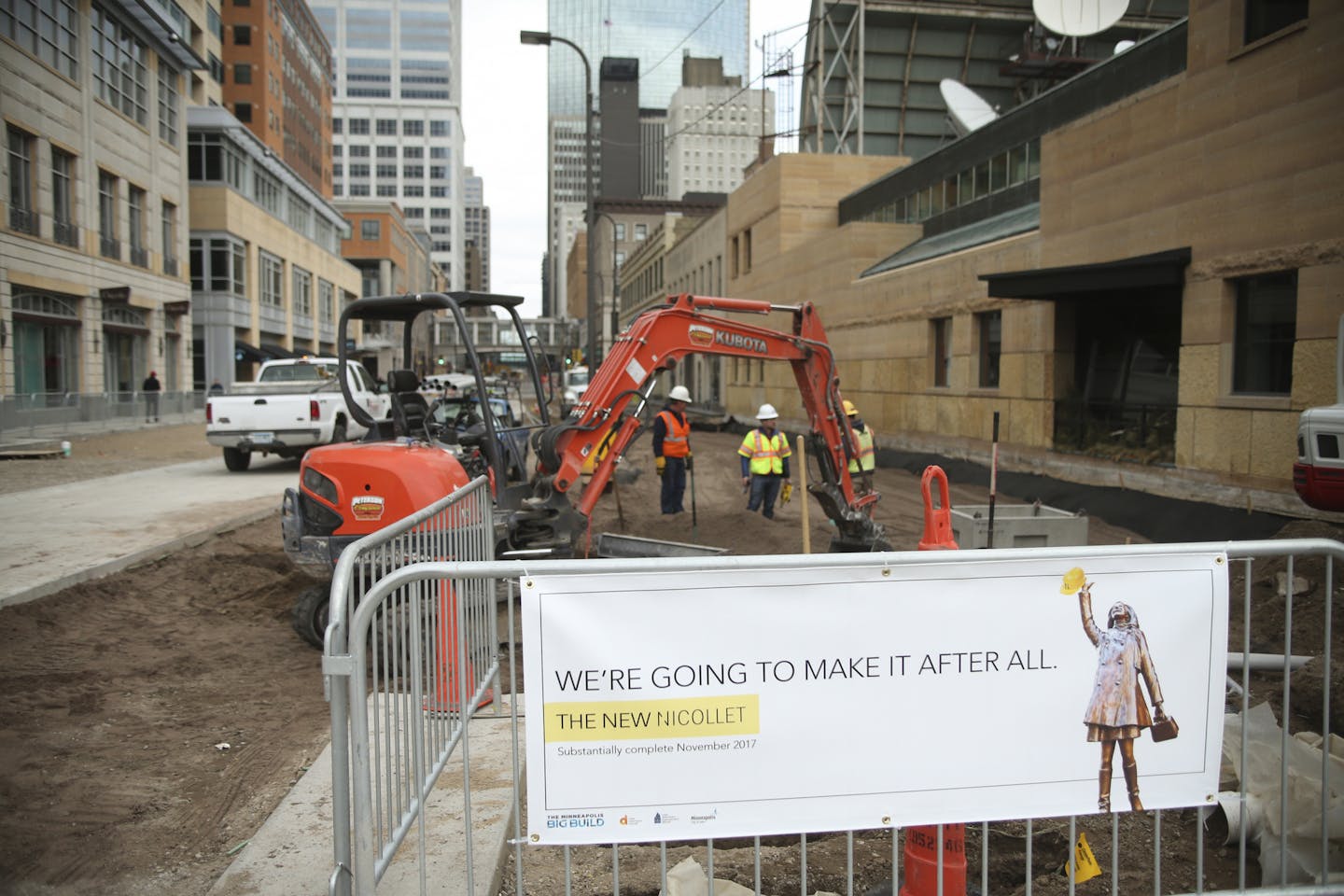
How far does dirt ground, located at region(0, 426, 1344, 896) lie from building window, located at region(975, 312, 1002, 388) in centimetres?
993

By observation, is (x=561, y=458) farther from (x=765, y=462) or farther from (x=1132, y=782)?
(x=1132, y=782)

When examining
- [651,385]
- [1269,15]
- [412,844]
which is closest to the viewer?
[412,844]

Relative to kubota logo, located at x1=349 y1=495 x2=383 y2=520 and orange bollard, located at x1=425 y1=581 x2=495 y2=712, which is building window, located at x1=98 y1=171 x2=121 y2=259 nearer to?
kubota logo, located at x1=349 y1=495 x2=383 y2=520

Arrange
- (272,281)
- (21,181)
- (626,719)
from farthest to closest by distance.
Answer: (272,281) < (21,181) < (626,719)

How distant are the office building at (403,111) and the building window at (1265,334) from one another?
14851cm

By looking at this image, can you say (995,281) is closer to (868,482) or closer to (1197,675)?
(868,482)

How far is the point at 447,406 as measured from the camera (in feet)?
62.6

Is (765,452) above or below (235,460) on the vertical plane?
above

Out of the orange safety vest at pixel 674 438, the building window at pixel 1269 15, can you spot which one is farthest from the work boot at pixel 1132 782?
the building window at pixel 1269 15

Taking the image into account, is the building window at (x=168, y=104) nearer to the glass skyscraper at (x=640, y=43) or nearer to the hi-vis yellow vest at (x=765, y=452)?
the glass skyscraper at (x=640, y=43)

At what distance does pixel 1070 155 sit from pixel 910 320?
715 cm

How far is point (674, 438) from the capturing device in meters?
13.9

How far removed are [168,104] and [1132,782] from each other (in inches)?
1569

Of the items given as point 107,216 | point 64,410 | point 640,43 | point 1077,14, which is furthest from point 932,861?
point 640,43
